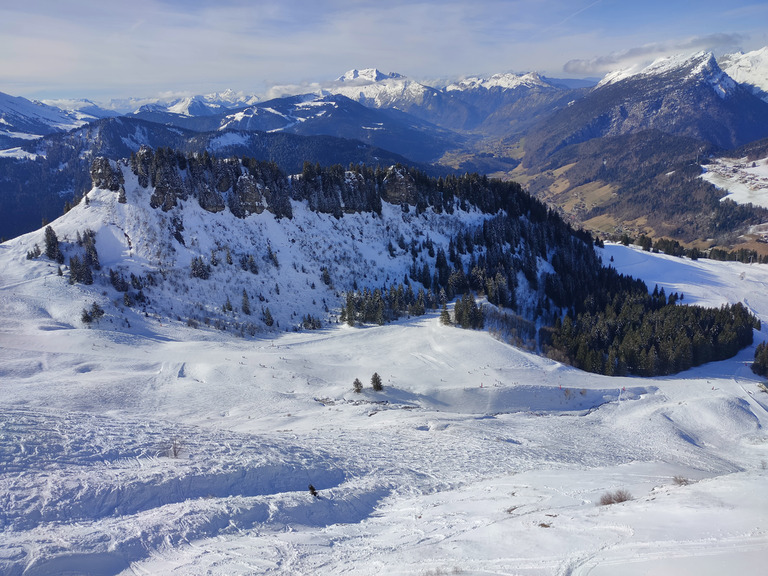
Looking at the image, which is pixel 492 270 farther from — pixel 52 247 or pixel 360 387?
pixel 52 247

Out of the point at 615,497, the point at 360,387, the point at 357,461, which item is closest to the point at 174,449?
the point at 357,461

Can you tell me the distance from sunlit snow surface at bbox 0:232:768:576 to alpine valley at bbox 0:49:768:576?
0.54ft

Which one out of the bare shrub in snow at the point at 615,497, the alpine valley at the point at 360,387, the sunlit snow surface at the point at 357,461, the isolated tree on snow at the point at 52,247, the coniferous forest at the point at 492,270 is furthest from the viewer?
the isolated tree on snow at the point at 52,247

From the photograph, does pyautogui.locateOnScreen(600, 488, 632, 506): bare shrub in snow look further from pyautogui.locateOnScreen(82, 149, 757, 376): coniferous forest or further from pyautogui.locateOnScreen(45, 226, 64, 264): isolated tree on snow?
pyautogui.locateOnScreen(45, 226, 64, 264): isolated tree on snow

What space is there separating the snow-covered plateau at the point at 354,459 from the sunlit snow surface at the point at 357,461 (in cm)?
12

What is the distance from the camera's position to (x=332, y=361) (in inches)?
2037

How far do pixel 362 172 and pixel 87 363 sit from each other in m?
70.0

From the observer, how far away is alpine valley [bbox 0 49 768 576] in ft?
47.7

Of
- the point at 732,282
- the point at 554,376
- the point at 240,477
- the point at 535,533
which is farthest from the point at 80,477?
the point at 732,282

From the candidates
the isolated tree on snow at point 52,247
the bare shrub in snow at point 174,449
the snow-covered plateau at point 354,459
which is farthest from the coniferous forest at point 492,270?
the bare shrub in snow at point 174,449

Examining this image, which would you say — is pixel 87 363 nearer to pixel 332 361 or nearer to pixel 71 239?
pixel 332 361

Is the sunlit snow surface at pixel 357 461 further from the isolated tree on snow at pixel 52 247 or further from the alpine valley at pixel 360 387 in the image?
the isolated tree on snow at pixel 52 247

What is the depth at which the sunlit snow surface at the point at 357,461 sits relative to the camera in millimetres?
13562

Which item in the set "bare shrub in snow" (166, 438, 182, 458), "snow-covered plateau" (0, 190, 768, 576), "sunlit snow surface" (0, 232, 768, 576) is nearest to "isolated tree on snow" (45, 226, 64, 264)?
"snow-covered plateau" (0, 190, 768, 576)
